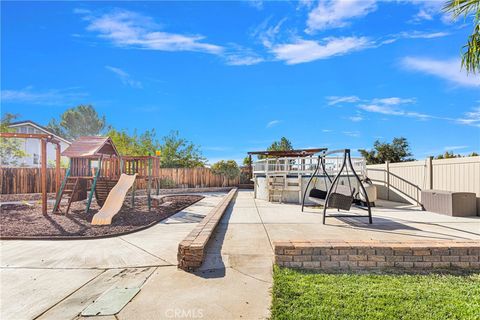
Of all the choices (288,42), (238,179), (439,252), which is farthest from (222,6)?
(238,179)

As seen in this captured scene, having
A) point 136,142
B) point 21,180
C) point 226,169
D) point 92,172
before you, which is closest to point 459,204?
point 92,172

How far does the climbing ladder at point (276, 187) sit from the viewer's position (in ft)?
35.1

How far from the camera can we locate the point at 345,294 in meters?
2.76

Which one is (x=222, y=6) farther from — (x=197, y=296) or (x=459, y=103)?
(x=459, y=103)

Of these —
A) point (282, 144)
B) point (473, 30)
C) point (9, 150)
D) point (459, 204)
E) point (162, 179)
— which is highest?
point (473, 30)

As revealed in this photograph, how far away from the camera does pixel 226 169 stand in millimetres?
20562

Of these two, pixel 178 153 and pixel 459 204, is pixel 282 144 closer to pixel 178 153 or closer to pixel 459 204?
pixel 178 153

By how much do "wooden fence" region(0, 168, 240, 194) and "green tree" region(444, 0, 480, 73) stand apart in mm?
16735

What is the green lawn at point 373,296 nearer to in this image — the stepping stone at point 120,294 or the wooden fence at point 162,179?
the stepping stone at point 120,294

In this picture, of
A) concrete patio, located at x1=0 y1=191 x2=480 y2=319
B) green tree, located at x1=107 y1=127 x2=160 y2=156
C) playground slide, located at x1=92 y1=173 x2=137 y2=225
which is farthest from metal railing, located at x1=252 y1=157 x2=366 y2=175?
green tree, located at x1=107 y1=127 x2=160 y2=156

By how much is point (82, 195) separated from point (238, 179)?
1164 centimetres

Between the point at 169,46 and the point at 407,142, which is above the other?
the point at 169,46

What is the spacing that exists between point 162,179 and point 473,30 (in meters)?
17.6

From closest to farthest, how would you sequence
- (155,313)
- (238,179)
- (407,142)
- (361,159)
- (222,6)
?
(155,313) < (222,6) < (361,159) < (238,179) < (407,142)
